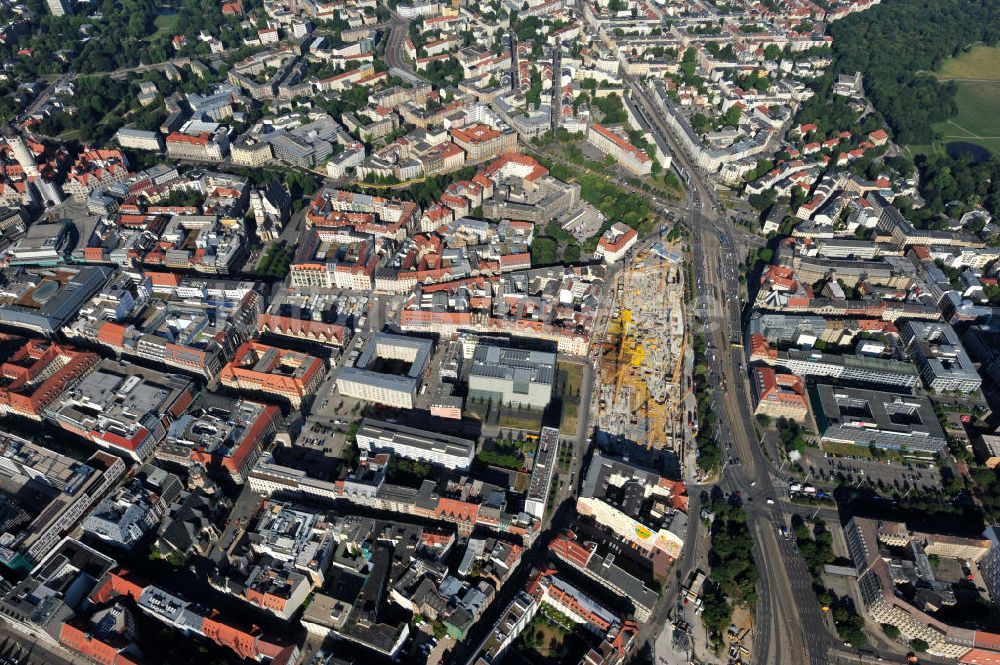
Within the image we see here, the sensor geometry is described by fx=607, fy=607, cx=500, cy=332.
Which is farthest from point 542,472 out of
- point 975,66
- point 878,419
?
point 975,66

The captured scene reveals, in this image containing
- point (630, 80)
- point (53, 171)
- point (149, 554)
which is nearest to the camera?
point (149, 554)

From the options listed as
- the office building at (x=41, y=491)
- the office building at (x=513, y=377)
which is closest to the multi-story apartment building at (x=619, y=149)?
the office building at (x=513, y=377)

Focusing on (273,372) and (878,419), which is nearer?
(878,419)

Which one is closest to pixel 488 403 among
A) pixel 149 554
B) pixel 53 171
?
pixel 149 554

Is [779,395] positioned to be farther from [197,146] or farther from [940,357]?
[197,146]

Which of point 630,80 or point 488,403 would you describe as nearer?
point 488,403

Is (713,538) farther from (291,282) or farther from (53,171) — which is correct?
(53,171)

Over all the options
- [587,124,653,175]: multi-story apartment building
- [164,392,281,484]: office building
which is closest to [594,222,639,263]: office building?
[587,124,653,175]: multi-story apartment building

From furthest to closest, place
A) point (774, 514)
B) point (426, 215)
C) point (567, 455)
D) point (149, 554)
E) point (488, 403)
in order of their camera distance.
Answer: point (426, 215)
point (488, 403)
point (567, 455)
point (774, 514)
point (149, 554)
